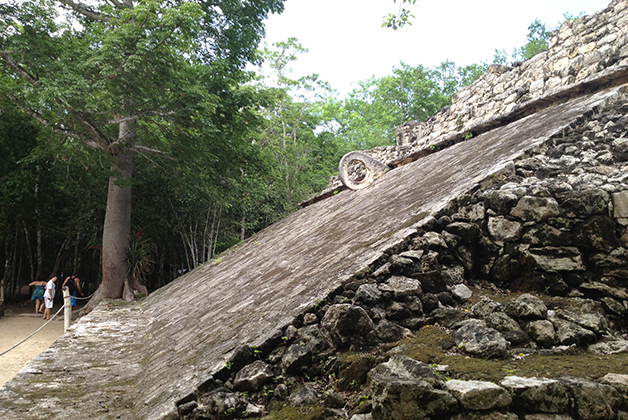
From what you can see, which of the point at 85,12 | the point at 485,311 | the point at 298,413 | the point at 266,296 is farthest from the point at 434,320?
the point at 85,12

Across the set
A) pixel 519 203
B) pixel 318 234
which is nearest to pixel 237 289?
pixel 318 234

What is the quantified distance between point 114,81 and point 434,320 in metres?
9.39

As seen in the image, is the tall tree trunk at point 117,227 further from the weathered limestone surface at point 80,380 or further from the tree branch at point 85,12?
the weathered limestone surface at point 80,380

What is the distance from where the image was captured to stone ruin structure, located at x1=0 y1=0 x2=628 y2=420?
1.66 meters

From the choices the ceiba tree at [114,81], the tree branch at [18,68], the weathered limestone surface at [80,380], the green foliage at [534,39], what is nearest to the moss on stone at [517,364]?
the weathered limestone surface at [80,380]

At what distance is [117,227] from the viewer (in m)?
11.4

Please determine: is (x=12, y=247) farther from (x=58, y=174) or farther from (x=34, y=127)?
(x=34, y=127)

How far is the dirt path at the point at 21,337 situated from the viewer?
7.55 metres

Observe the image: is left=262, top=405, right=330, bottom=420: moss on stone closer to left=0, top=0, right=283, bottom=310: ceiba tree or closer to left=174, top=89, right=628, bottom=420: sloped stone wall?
left=174, top=89, right=628, bottom=420: sloped stone wall

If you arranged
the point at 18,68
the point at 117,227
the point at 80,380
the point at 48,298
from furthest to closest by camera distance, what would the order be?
1. the point at 48,298
2. the point at 117,227
3. the point at 18,68
4. the point at 80,380

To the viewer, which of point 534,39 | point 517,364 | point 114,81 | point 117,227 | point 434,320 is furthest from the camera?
point 534,39

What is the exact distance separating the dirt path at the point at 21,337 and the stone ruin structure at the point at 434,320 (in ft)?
14.7

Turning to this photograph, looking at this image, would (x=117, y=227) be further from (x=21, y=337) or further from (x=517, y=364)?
(x=517, y=364)

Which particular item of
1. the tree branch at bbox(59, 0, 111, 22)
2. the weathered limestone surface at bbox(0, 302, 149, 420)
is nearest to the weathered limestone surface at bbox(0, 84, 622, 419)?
the weathered limestone surface at bbox(0, 302, 149, 420)
